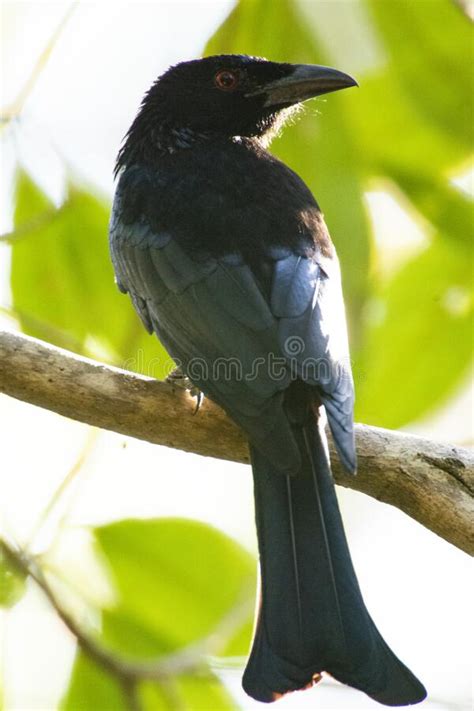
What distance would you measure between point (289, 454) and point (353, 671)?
68 centimetres

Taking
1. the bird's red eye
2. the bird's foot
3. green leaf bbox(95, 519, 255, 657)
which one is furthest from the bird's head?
green leaf bbox(95, 519, 255, 657)

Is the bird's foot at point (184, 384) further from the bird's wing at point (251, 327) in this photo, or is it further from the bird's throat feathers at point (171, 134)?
the bird's throat feathers at point (171, 134)

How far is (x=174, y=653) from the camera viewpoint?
15.4 ft

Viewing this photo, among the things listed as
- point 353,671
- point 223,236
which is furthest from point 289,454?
point 223,236

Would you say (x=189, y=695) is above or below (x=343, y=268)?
below

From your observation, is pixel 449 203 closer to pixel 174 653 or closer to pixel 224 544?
pixel 224 544

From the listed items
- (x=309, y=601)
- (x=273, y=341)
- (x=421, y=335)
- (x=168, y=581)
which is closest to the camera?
(x=309, y=601)

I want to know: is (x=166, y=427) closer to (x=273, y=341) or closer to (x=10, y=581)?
(x=273, y=341)

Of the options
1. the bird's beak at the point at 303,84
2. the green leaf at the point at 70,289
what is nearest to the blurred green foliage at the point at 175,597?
the green leaf at the point at 70,289

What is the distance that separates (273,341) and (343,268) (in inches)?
28.5

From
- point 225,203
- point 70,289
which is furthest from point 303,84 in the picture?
point 70,289

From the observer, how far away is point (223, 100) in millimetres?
5352

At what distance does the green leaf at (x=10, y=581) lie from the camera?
4.17 m

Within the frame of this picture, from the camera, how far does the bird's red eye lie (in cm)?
532
